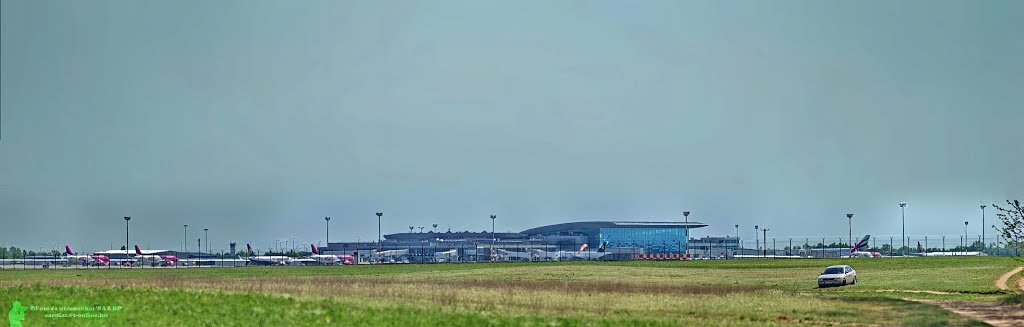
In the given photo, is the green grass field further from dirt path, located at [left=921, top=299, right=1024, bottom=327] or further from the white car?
the white car

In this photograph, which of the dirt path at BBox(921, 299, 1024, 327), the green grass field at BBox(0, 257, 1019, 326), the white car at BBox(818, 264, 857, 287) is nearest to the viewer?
the green grass field at BBox(0, 257, 1019, 326)

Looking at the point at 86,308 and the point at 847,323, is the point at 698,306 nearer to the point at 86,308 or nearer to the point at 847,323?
the point at 847,323

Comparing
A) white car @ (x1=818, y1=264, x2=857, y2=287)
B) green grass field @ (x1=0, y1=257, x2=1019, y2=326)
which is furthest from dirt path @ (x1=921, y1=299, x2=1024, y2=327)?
white car @ (x1=818, y1=264, x2=857, y2=287)

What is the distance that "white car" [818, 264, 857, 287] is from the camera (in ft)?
236

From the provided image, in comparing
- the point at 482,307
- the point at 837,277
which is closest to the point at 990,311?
the point at 482,307

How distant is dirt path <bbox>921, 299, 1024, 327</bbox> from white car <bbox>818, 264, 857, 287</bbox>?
66.6 feet

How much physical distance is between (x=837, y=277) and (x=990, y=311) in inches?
1103

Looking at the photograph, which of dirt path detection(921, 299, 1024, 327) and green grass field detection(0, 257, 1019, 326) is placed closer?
green grass field detection(0, 257, 1019, 326)

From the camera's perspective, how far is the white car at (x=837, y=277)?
71938 millimetres

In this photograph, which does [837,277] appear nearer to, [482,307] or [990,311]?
[990,311]

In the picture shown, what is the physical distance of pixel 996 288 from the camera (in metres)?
63.4

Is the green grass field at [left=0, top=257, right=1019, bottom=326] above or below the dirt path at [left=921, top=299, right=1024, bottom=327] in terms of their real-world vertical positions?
above

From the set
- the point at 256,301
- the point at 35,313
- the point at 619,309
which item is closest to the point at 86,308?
the point at 35,313

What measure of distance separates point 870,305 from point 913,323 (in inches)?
408
